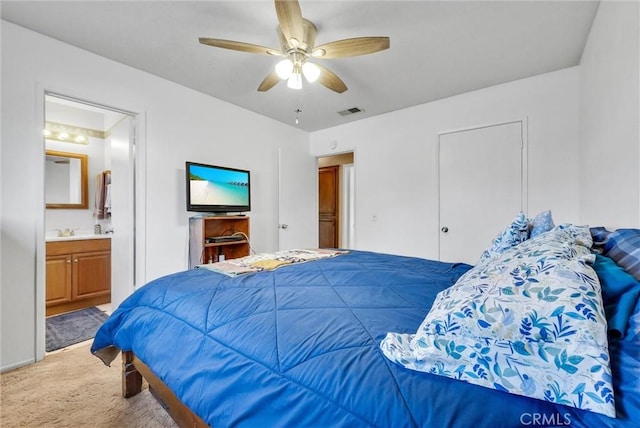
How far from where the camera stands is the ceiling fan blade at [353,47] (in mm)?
1712

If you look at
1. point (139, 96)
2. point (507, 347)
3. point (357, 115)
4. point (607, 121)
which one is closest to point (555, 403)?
point (507, 347)

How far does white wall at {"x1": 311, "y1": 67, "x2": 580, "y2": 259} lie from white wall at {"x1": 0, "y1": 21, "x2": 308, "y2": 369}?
1.45 metres

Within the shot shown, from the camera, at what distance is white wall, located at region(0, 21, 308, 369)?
6.44 ft

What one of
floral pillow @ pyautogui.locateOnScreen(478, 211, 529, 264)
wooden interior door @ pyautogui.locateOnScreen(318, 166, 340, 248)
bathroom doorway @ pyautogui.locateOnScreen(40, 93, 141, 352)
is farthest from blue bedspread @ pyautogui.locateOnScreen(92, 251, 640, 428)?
wooden interior door @ pyautogui.locateOnScreen(318, 166, 340, 248)

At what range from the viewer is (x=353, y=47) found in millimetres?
1815

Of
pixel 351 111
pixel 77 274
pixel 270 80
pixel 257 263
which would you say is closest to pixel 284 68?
pixel 270 80

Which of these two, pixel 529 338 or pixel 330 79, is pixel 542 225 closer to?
pixel 529 338

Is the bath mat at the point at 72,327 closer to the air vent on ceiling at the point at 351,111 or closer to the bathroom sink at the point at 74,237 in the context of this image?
the bathroom sink at the point at 74,237

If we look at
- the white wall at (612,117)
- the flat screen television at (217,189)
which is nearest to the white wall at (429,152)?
the white wall at (612,117)

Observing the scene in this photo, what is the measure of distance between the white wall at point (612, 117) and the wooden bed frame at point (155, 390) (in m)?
2.08

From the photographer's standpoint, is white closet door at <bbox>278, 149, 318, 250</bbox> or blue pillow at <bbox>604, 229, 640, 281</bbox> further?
white closet door at <bbox>278, 149, 318, 250</bbox>

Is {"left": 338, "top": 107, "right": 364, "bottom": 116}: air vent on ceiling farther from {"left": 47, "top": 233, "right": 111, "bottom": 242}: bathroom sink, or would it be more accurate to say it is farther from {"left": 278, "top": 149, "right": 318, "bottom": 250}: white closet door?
{"left": 47, "top": 233, "right": 111, "bottom": 242}: bathroom sink

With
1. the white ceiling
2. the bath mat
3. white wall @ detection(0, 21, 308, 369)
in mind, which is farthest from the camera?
the bath mat

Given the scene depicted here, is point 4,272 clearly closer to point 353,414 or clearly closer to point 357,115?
point 353,414
